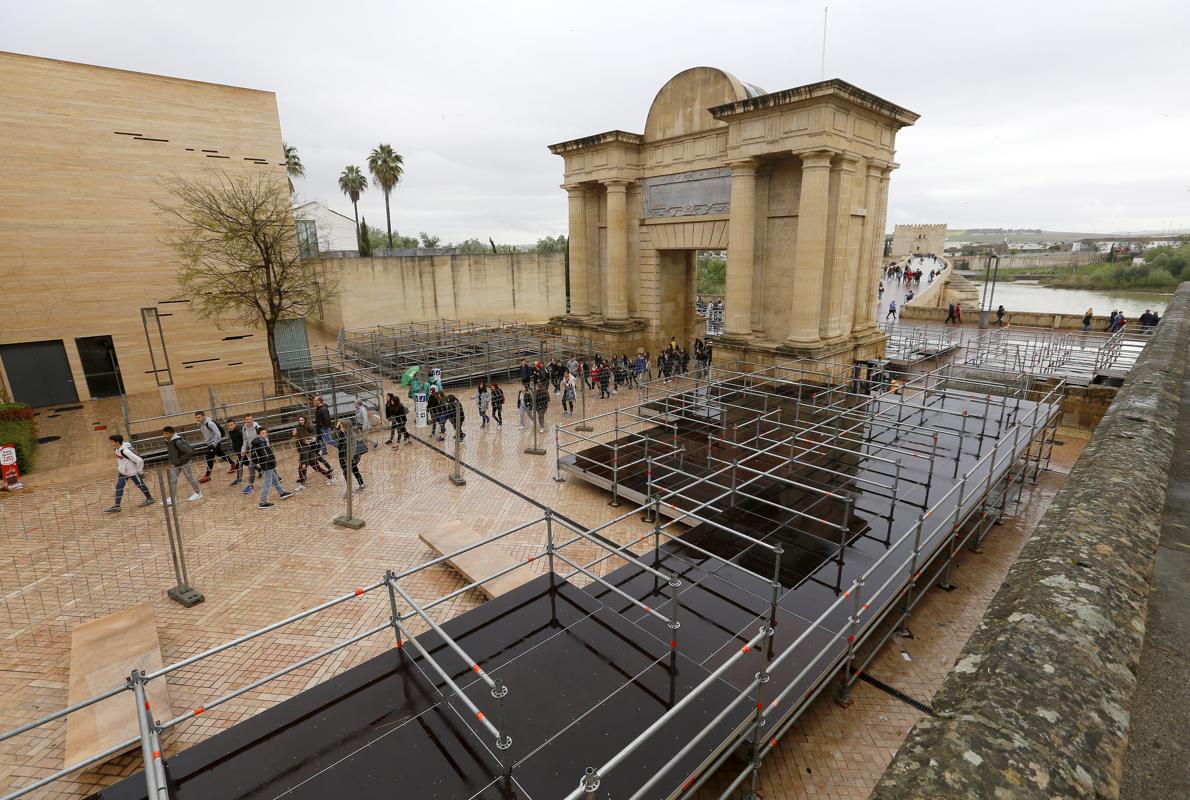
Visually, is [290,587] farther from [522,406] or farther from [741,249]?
[741,249]

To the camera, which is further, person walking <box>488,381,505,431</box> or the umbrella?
the umbrella

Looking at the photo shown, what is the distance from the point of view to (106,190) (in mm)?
17766

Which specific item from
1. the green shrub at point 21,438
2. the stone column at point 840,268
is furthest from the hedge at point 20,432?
the stone column at point 840,268

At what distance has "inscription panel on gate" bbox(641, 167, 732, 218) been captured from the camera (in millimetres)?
18969

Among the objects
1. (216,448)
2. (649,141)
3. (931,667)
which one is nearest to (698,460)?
(931,667)

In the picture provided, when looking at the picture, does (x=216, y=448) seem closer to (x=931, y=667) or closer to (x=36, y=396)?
(x=36, y=396)

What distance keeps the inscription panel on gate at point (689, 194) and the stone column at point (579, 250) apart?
2920 mm

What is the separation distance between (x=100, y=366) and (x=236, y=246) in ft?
20.5

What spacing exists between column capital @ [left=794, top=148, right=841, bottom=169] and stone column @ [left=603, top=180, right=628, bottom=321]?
290 inches

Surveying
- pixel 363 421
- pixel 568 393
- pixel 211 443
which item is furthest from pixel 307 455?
pixel 568 393

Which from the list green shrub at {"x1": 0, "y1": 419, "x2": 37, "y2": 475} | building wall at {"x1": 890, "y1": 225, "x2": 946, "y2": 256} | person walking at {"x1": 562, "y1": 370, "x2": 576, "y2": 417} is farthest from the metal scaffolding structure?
building wall at {"x1": 890, "y1": 225, "x2": 946, "y2": 256}

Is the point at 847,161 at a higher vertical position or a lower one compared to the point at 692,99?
lower

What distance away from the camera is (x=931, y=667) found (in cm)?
659

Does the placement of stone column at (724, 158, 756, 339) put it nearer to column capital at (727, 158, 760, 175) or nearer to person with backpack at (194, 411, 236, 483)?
column capital at (727, 158, 760, 175)
